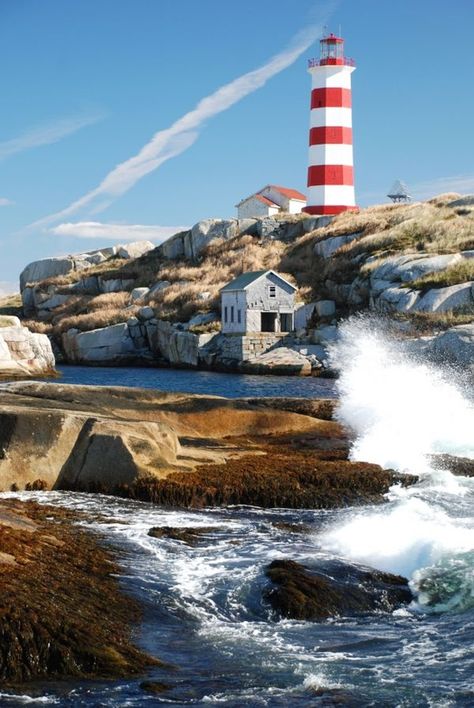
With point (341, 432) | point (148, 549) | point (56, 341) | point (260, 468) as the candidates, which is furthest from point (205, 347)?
point (148, 549)

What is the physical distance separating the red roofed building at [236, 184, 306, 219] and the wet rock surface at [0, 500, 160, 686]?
85.0 metres

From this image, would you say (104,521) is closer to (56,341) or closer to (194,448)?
(194,448)

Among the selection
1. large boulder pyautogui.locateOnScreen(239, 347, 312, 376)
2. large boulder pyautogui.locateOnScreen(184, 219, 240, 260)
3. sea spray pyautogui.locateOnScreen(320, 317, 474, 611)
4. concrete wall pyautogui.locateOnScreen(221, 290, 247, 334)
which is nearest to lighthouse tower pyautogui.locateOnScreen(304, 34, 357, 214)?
large boulder pyautogui.locateOnScreen(184, 219, 240, 260)

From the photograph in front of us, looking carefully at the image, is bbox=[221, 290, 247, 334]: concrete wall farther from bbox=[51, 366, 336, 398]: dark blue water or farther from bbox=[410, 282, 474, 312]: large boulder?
bbox=[410, 282, 474, 312]: large boulder

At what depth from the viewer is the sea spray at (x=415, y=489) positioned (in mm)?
12039

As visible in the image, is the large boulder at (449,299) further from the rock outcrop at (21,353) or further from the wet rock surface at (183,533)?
the wet rock surface at (183,533)

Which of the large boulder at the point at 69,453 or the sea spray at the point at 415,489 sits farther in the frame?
the large boulder at the point at 69,453

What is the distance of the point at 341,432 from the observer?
71.4 feet

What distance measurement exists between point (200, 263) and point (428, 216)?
24433 millimetres

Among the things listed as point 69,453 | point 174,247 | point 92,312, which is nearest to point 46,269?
point 174,247

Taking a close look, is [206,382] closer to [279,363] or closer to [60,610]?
[279,363]

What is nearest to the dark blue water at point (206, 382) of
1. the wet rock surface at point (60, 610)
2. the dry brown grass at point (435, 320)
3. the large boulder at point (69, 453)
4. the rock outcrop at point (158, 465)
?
the dry brown grass at point (435, 320)

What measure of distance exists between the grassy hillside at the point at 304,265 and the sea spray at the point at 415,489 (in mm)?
28146

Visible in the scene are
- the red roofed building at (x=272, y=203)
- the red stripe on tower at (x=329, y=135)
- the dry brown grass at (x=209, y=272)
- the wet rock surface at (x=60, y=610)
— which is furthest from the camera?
the red roofed building at (x=272, y=203)
